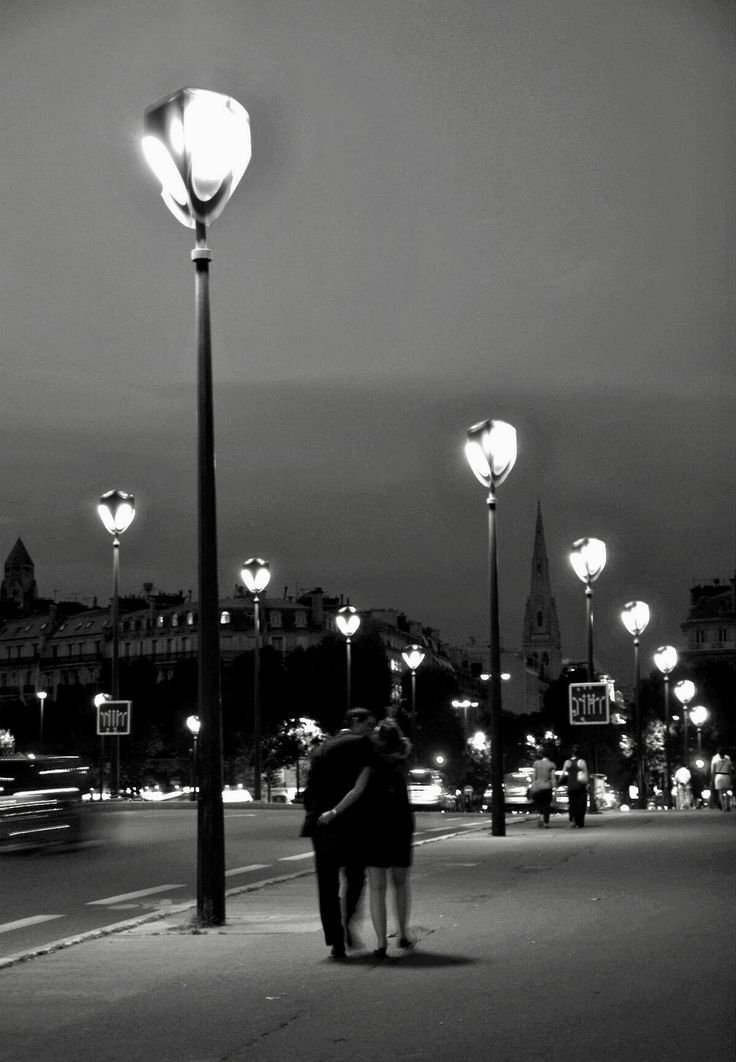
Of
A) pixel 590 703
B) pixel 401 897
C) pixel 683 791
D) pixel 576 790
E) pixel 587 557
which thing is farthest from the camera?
pixel 683 791

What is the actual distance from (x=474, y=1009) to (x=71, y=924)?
6.03 m

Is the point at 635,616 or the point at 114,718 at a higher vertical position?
the point at 635,616

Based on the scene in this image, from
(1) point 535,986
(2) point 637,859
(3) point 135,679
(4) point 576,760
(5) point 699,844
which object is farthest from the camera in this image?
(3) point 135,679

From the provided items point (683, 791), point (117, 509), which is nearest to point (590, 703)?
point (117, 509)

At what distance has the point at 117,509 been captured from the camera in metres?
40.8

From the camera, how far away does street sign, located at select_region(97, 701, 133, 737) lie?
36.6 meters

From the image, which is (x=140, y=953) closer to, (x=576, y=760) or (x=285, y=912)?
(x=285, y=912)

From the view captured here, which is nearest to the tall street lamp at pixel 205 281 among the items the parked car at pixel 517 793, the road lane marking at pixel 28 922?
the road lane marking at pixel 28 922

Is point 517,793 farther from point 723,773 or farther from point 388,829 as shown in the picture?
point 388,829

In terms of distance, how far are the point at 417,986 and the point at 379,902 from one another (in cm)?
127

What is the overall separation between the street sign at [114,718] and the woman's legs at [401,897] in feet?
83.2

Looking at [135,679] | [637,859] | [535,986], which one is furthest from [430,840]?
[135,679]

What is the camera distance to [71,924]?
14.3 meters

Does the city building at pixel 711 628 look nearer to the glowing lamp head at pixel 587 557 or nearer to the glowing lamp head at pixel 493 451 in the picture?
the glowing lamp head at pixel 587 557
